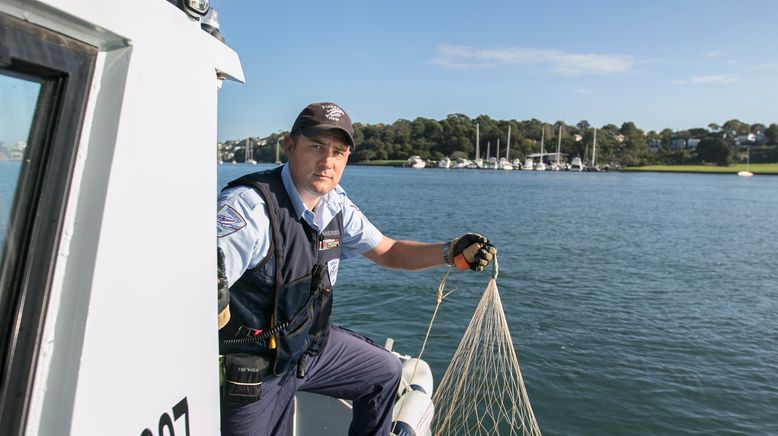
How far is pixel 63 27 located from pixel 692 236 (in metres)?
27.1

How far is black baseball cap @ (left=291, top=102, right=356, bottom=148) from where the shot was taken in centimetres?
270

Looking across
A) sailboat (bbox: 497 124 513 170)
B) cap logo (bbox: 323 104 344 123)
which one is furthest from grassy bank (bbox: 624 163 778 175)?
cap logo (bbox: 323 104 344 123)

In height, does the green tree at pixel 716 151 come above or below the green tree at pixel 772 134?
below

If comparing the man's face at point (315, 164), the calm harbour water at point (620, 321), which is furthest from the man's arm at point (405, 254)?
the calm harbour water at point (620, 321)

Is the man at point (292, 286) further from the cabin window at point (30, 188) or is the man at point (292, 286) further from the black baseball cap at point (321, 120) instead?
the cabin window at point (30, 188)

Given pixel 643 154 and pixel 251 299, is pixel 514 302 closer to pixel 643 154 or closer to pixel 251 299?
pixel 251 299

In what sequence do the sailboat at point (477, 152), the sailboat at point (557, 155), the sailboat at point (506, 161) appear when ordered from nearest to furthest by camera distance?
the sailboat at point (557, 155) < the sailboat at point (477, 152) < the sailboat at point (506, 161)

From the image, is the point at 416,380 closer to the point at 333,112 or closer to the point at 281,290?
the point at 281,290

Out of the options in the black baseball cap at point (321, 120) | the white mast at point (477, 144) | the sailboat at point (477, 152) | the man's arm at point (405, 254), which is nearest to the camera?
the black baseball cap at point (321, 120)

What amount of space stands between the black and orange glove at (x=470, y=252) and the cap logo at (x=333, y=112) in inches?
43.1

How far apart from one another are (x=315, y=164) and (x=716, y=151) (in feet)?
493

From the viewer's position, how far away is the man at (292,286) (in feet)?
8.21

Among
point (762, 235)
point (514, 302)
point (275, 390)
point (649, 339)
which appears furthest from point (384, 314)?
point (762, 235)

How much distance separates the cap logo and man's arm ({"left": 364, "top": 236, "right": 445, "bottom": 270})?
3.62 ft
